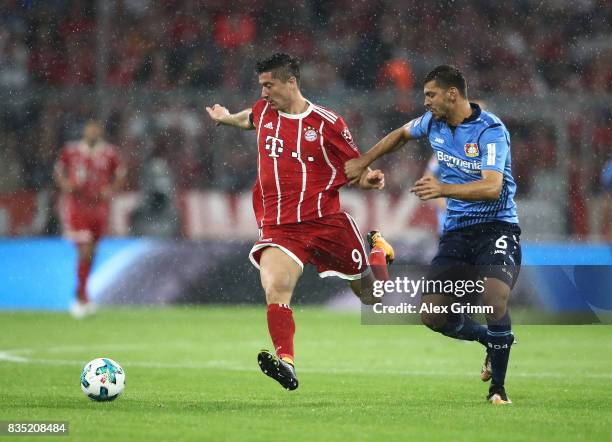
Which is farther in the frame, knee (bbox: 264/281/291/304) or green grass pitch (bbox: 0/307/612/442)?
knee (bbox: 264/281/291/304)

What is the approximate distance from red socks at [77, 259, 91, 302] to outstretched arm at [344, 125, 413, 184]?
7.55 meters

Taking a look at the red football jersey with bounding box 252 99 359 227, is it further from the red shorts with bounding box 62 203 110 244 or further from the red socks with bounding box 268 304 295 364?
the red shorts with bounding box 62 203 110 244

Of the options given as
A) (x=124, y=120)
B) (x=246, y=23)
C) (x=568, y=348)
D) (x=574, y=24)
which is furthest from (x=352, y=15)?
(x=568, y=348)

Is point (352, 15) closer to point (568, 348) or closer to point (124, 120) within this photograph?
point (124, 120)

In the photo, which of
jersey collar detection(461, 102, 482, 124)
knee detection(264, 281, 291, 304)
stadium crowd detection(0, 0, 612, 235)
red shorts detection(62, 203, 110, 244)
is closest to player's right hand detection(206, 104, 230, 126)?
knee detection(264, 281, 291, 304)

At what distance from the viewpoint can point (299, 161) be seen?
7.59 metres

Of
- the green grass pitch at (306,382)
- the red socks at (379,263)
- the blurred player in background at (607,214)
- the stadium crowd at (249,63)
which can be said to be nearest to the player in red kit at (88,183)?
the stadium crowd at (249,63)

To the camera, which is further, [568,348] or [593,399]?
[568,348]

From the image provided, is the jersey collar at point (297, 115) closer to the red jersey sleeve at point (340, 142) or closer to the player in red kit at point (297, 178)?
the player in red kit at point (297, 178)

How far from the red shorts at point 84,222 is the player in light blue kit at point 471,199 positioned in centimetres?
798

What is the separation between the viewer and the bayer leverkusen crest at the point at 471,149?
7191 millimetres

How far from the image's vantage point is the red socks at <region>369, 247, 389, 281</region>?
26.8 feet

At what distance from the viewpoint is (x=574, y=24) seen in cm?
1948

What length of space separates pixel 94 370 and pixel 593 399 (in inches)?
117
